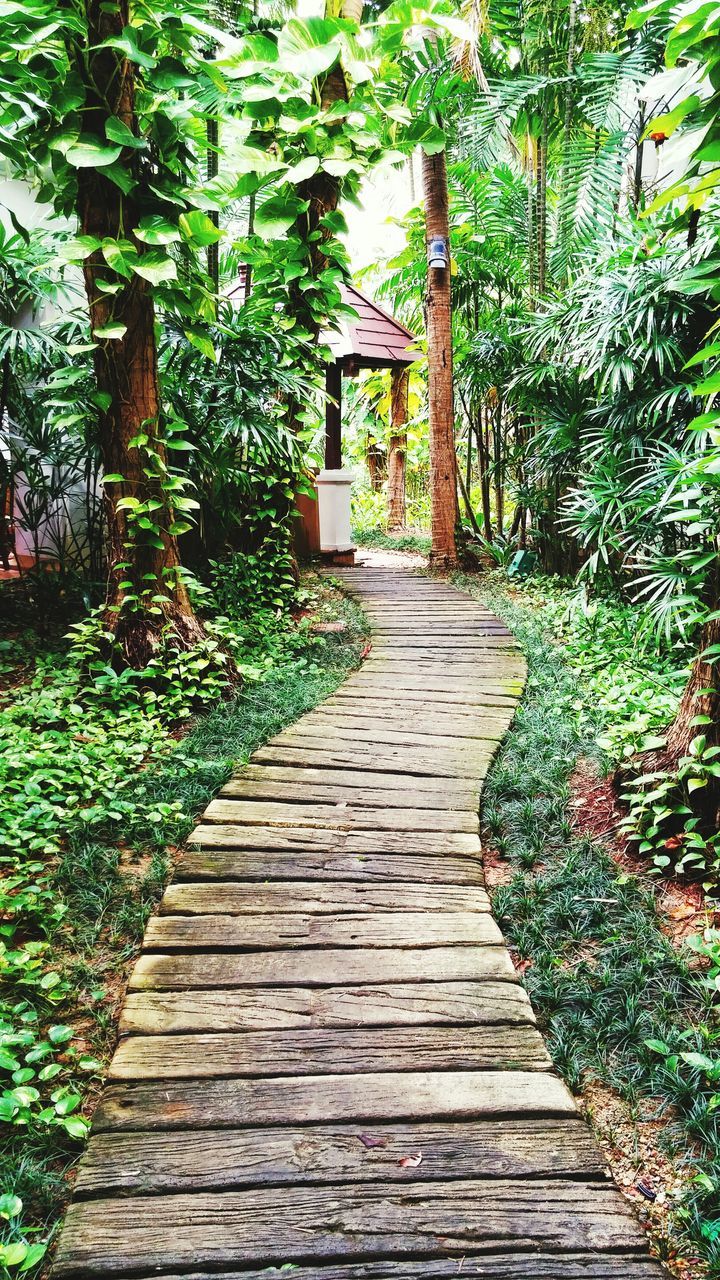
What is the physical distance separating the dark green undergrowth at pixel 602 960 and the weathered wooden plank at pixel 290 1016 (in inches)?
5.8

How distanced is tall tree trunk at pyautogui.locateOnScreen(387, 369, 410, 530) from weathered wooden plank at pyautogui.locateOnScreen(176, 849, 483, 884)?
8.72 metres

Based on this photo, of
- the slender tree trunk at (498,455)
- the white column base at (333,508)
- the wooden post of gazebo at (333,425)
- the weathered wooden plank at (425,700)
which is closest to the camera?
the weathered wooden plank at (425,700)

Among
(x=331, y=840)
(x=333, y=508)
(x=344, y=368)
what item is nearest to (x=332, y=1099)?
(x=331, y=840)

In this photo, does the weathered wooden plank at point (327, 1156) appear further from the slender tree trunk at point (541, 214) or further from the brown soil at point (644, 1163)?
the slender tree trunk at point (541, 214)

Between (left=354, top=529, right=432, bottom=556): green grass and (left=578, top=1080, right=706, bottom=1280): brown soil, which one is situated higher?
(left=354, top=529, right=432, bottom=556): green grass

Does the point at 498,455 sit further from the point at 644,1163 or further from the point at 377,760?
the point at 644,1163

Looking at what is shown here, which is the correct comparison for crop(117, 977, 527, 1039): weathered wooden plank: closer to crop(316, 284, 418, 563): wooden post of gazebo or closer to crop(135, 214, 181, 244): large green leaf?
crop(135, 214, 181, 244): large green leaf

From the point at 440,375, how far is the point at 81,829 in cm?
531

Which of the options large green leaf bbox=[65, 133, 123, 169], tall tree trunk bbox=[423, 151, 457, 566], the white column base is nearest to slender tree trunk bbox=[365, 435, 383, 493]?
the white column base

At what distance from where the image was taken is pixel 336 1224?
49.9 inches

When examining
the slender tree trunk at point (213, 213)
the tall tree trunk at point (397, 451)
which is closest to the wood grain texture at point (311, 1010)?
the slender tree trunk at point (213, 213)

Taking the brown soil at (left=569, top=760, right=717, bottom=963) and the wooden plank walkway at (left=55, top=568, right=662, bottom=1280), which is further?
the brown soil at (left=569, top=760, right=717, bottom=963)

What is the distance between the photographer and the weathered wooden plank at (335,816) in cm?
256

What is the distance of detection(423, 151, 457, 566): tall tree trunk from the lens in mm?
6262
